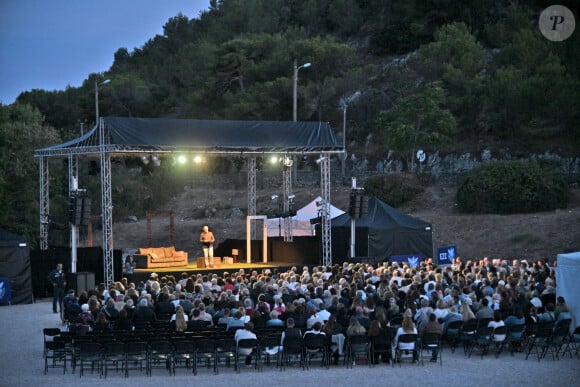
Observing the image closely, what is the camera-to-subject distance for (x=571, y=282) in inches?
591

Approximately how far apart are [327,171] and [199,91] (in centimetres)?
2910

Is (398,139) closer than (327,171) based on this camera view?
No

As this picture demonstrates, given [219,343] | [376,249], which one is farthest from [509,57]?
[219,343]

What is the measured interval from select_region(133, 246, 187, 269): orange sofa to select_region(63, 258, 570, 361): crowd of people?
864cm

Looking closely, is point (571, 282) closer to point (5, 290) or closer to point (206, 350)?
point (206, 350)

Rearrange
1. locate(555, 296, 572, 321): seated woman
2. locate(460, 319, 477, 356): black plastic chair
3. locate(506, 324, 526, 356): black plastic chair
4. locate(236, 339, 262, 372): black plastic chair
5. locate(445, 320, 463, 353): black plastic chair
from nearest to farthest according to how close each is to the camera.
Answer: locate(236, 339, 262, 372): black plastic chair
locate(506, 324, 526, 356): black plastic chair
locate(460, 319, 477, 356): black plastic chair
locate(445, 320, 463, 353): black plastic chair
locate(555, 296, 572, 321): seated woman

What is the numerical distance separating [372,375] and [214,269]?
13.4 metres

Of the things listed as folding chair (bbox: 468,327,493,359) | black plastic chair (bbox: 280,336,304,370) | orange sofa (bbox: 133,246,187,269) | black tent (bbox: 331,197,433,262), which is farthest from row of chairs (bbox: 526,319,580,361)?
orange sofa (bbox: 133,246,187,269)

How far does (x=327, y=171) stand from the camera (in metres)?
25.9

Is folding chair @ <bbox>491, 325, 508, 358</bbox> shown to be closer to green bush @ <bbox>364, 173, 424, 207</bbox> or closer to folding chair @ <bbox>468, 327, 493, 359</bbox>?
folding chair @ <bbox>468, 327, 493, 359</bbox>

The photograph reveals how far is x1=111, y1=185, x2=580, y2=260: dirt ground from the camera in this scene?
104 ft

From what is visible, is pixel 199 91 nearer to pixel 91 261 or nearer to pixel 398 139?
pixel 398 139

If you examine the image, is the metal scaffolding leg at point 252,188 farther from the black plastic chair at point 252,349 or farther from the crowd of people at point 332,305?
the black plastic chair at point 252,349

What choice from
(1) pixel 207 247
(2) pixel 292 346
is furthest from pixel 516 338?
(1) pixel 207 247
